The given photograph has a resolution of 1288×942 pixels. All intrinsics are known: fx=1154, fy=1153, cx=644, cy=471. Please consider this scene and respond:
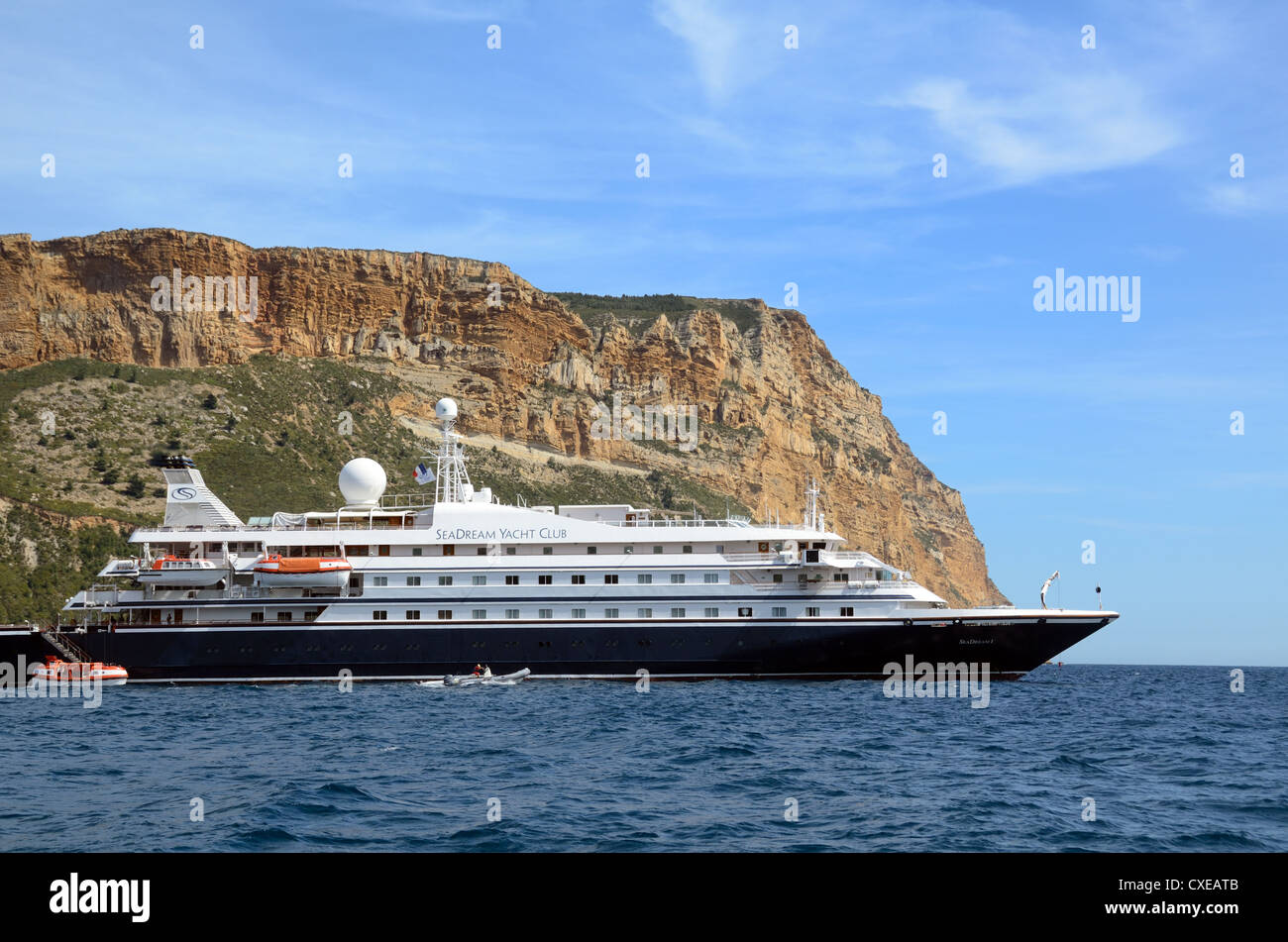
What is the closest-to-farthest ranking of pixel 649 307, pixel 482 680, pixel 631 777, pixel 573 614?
pixel 631 777, pixel 482 680, pixel 573 614, pixel 649 307

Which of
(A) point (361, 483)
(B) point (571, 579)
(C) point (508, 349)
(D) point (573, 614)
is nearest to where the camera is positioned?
(D) point (573, 614)

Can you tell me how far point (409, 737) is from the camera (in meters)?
26.6

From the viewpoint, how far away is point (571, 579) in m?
45.2

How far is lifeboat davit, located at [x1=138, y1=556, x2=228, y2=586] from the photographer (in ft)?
149

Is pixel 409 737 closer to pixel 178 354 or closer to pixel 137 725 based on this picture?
pixel 137 725

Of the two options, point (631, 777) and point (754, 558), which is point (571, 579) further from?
point (631, 777)

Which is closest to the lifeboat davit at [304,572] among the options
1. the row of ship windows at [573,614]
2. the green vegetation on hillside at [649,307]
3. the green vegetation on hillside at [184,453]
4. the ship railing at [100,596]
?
the row of ship windows at [573,614]

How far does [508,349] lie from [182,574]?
93.3 meters

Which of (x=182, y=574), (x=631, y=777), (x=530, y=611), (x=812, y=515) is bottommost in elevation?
(x=631, y=777)

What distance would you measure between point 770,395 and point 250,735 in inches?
4923

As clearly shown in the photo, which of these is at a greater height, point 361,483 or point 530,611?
point 361,483

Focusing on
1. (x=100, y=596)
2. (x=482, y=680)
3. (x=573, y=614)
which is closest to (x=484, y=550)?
(x=573, y=614)
